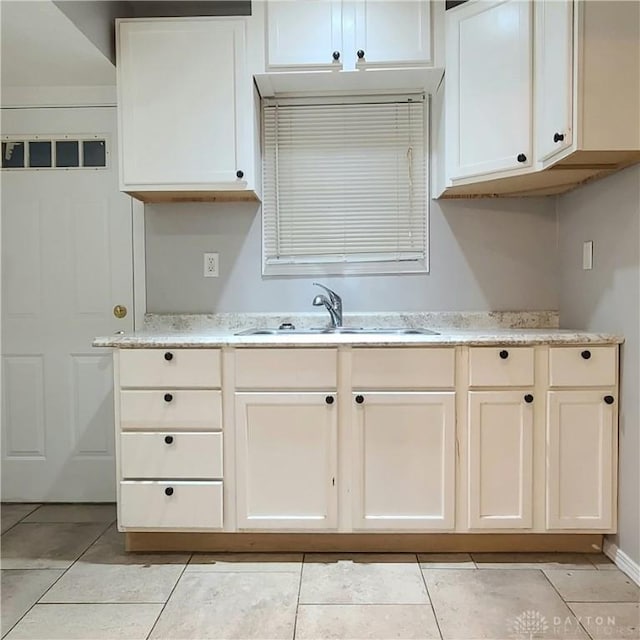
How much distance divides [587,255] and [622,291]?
296 mm

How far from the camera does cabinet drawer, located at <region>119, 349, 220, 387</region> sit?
6.11ft

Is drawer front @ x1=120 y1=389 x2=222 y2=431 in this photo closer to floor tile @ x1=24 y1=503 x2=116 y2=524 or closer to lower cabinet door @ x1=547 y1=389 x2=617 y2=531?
floor tile @ x1=24 y1=503 x2=116 y2=524

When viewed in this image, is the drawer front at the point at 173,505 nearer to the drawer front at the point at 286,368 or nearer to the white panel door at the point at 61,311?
the drawer front at the point at 286,368

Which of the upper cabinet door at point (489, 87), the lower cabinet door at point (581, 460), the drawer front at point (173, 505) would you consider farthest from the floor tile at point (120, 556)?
the upper cabinet door at point (489, 87)

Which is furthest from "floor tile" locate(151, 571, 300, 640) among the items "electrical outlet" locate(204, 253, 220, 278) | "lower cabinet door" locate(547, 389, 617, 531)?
"electrical outlet" locate(204, 253, 220, 278)

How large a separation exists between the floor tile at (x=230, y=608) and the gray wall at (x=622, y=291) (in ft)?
4.00

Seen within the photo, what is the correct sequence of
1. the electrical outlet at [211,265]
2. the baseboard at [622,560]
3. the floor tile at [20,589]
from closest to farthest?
the floor tile at [20,589] → the baseboard at [622,560] → the electrical outlet at [211,265]

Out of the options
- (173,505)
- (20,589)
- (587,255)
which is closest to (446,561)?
(173,505)

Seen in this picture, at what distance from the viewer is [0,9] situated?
1.78 metres

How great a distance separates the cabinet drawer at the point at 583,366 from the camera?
1.81 m

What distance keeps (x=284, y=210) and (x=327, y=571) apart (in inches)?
61.7

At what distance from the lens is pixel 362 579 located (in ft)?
5.72

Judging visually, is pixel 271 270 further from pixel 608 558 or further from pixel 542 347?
pixel 608 558

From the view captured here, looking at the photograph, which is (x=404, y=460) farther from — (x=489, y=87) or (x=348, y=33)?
(x=348, y=33)
